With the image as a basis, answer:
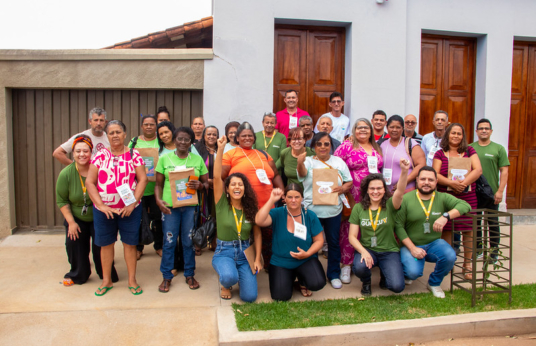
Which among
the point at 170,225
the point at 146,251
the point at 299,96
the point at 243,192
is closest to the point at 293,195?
the point at 243,192

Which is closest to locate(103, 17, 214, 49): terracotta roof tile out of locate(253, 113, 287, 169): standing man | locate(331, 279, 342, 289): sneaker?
locate(253, 113, 287, 169): standing man

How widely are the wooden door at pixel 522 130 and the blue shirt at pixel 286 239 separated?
5887 millimetres

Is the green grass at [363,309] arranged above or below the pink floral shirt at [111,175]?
below

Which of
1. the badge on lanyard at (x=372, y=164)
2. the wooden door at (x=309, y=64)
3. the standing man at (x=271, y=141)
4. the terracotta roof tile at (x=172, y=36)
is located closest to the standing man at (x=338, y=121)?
the wooden door at (x=309, y=64)

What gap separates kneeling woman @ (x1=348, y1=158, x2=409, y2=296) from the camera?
4566 millimetres

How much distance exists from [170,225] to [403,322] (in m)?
2.73

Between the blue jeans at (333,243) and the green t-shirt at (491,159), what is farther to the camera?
the green t-shirt at (491,159)

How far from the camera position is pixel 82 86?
691 centimetres

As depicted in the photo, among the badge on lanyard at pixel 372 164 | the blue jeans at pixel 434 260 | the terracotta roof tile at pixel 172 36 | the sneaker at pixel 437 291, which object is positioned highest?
the terracotta roof tile at pixel 172 36

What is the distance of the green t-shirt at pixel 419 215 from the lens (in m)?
4.66

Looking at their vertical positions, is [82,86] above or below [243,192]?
above

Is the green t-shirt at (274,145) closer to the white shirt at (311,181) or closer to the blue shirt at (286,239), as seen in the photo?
the white shirt at (311,181)

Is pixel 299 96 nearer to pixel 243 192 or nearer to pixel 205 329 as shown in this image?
pixel 243 192

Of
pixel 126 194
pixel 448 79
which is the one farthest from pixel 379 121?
pixel 126 194
